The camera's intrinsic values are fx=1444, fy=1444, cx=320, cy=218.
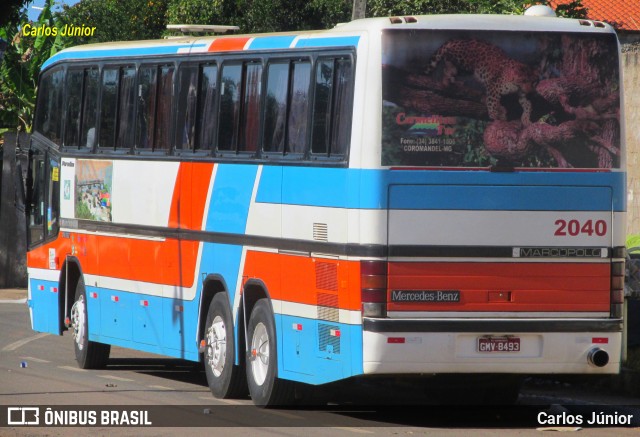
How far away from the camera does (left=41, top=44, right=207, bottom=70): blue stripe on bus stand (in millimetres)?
15745

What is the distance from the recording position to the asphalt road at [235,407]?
12.1 m

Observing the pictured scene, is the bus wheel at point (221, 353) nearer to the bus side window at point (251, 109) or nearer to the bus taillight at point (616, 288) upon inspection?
the bus side window at point (251, 109)

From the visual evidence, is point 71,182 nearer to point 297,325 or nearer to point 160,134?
point 160,134

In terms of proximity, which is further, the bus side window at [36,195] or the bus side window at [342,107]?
the bus side window at [36,195]

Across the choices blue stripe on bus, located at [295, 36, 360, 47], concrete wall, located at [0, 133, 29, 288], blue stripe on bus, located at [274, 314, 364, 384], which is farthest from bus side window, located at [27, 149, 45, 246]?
concrete wall, located at [0, 133, 29, 288]

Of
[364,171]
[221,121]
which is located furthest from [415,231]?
[221,121]

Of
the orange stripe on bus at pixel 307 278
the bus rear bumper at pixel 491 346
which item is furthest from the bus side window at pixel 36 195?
the bus rear bumper at pixel 491 346

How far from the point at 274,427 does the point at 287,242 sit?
69.1 inches

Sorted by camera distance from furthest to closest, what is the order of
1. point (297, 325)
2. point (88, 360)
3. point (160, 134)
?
point (88, 360) < point (160, 134) < point (297, 325)

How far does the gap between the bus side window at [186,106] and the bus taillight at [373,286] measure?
4.00 metres

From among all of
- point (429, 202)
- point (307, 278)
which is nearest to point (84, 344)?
point (307, 278)

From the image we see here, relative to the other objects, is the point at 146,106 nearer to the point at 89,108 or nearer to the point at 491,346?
the point at 89,108

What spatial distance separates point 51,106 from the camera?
18.7 meters

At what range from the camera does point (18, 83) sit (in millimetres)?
33344
